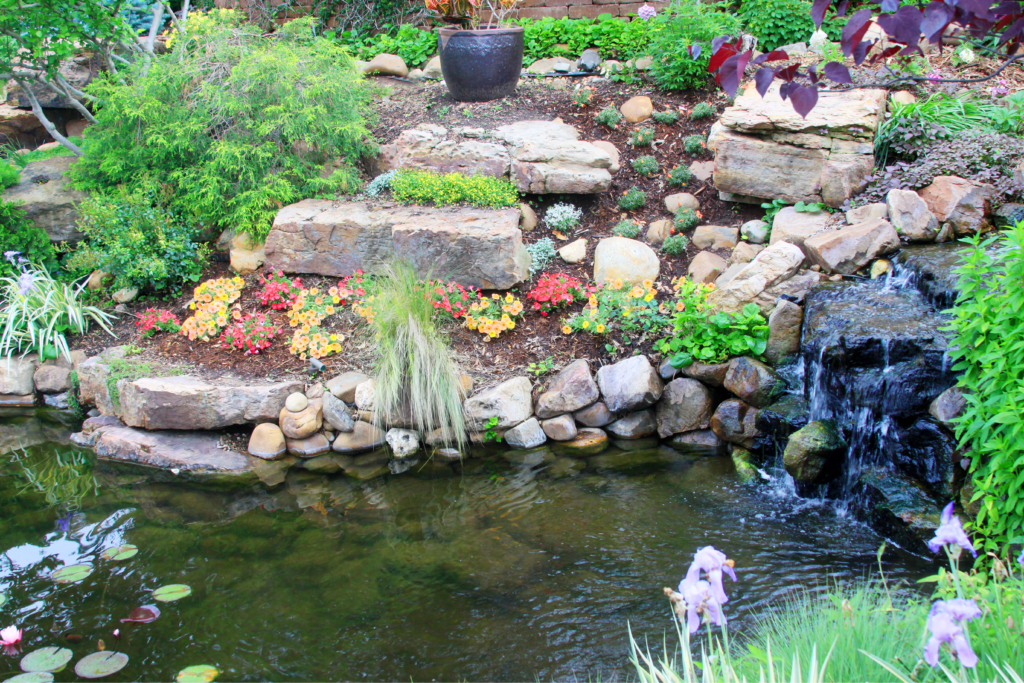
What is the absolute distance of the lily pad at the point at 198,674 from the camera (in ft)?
8.98

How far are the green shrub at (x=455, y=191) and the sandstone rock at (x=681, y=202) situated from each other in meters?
1.40

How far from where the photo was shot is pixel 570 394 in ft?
15.2

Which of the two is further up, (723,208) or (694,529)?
(723,208)

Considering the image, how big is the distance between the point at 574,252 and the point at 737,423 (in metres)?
2.05

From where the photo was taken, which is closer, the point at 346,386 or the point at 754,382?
the point at 754,382

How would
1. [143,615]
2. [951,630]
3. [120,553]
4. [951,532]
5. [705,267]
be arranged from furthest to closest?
[705,267], [120,553], [143,615], [951,532], [951,630]

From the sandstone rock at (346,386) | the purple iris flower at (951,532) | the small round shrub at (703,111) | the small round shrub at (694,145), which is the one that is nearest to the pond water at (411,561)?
the sandstone rock at (346,386)

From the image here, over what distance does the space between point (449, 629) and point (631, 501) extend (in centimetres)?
139

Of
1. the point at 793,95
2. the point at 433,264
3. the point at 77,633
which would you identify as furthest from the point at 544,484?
the point at 793,95

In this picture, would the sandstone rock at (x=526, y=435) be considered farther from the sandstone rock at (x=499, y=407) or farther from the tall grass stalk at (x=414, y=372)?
the tall grass stalk at (x=414, y=372)

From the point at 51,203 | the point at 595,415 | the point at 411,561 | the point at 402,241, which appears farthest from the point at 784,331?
the point at 51,203

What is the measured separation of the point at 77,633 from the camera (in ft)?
9.96

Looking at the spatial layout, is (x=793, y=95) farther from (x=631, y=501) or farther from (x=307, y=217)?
(x=307, y=217)

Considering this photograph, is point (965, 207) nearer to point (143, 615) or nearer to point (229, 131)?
point (143, 615)
